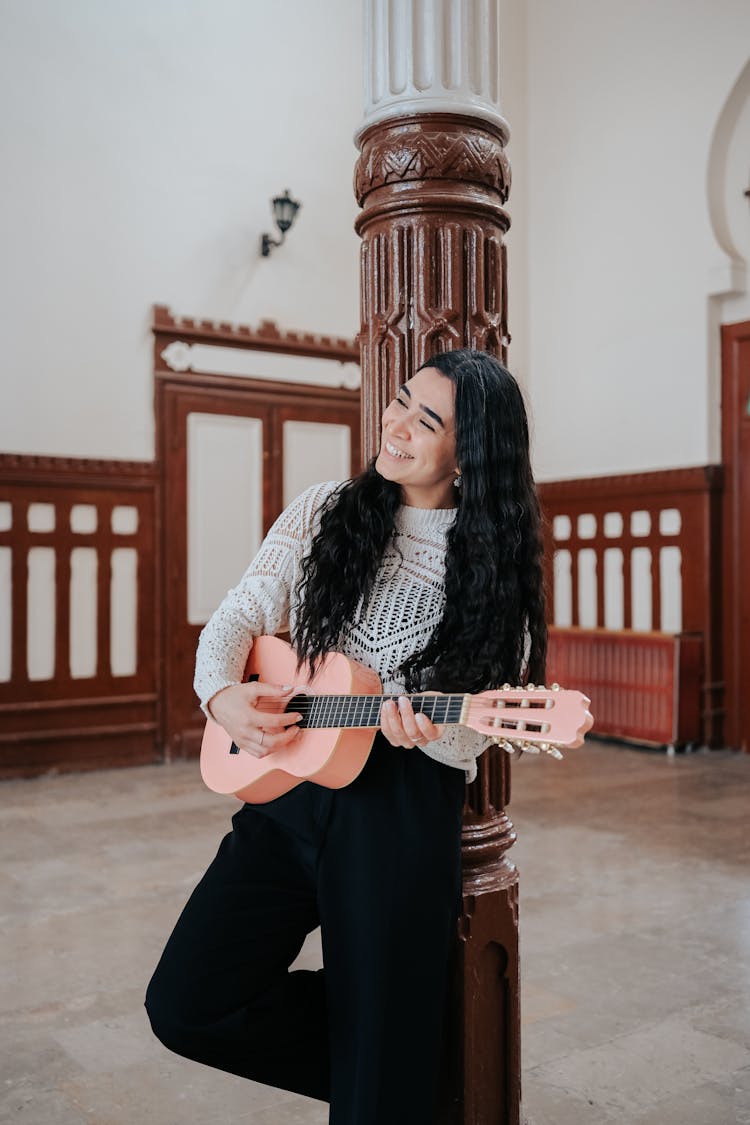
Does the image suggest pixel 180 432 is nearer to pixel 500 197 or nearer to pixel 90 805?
pixel 90 805

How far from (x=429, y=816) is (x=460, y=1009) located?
497 mm

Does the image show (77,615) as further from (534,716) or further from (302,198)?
Answer: (534,716)

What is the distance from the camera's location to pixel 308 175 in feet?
23.9

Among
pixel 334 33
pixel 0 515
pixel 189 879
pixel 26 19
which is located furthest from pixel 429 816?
pixel 334 33

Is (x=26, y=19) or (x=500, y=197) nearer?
(x=500, y=197)

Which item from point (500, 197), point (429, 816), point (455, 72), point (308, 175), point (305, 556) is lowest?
point (429, 816)

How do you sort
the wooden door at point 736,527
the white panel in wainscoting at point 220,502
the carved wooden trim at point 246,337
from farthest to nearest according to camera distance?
the wooden door at point 736,527 → the white panel in wainscoting at point 220,502 → the carved wooden trim at point 246,337

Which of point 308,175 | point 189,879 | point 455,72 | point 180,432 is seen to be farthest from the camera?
point 308,175

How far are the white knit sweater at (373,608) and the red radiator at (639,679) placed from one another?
4.97m

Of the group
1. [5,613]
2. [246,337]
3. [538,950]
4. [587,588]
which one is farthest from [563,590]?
[538,950]

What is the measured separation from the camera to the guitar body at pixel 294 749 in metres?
1.60

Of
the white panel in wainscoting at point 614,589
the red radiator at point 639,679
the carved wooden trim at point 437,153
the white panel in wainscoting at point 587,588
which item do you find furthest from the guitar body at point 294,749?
the white panel in wainscoting at point 587,588

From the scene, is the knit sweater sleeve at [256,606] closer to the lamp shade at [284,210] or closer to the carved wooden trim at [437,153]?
the carved wooden trim at [437,153]

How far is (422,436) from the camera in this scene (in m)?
1.76
